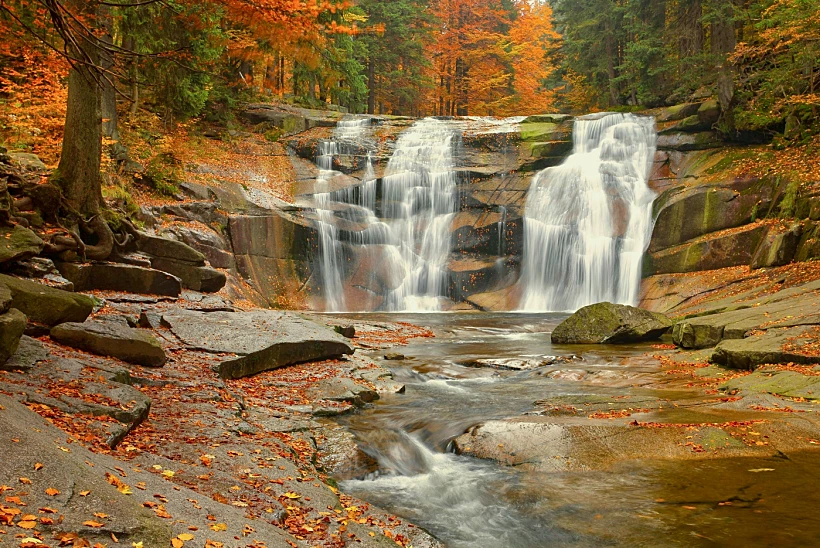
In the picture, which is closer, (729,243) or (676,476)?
(676,476)

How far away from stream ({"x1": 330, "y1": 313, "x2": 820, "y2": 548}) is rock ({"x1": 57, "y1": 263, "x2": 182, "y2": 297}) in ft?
15.9

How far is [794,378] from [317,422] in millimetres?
6067

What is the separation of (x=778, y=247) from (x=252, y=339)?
41.7 ft

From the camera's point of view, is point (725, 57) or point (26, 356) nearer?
point (26, 356)

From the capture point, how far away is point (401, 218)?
75.4ft

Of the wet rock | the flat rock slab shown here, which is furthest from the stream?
the flat rock slab

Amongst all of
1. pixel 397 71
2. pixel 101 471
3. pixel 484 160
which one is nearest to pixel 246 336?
pixel 101 471

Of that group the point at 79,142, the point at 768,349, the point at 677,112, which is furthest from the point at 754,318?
the point at 677,112

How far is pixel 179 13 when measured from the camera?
903 cm

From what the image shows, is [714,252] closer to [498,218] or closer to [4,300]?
[498,218]

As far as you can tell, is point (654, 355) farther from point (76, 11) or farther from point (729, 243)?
point (76, 11)

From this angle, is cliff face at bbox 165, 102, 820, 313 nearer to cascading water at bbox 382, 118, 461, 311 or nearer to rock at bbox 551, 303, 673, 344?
cascading water at bbox 382, 118, 461, 311

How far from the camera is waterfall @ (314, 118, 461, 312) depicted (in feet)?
68.2

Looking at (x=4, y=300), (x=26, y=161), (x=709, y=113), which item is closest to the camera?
(x=4, y=300)
